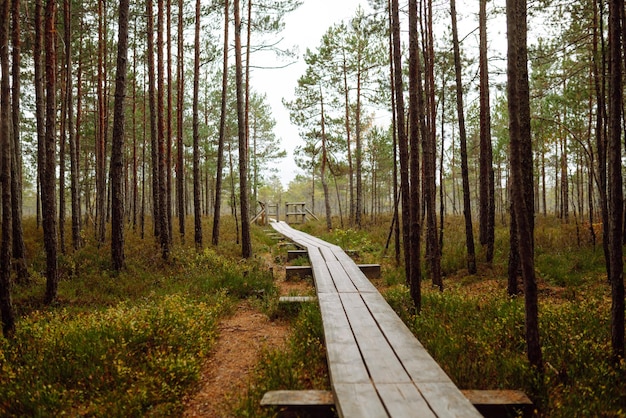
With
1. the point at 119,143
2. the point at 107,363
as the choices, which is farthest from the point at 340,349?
the point at 119,143

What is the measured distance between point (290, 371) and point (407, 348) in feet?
4.34

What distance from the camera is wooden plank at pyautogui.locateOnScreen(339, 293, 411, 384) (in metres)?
3.08

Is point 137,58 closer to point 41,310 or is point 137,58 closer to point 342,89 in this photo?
point 342,89

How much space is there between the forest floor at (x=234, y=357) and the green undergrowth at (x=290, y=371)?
167 millimetres

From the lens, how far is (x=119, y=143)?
8.66 meters

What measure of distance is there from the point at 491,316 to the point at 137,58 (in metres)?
18.6

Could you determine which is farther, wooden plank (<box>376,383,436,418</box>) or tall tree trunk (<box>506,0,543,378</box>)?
tall tree trunk (<box>506,0,543,378</box>)

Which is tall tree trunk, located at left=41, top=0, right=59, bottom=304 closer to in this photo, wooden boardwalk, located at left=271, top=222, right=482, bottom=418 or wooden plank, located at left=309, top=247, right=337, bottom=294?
wooden plank, located at left=309, top=247, right=337, bottom=294

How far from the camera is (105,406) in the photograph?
3.23 metres

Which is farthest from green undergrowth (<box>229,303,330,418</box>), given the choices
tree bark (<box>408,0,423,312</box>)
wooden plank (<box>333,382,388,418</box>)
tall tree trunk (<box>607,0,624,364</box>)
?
tall tree trunk (<box>607,0,624,364</box>)

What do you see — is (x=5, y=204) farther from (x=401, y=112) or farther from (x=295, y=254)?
(x=295, y=254)

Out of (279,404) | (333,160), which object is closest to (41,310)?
(279,404)

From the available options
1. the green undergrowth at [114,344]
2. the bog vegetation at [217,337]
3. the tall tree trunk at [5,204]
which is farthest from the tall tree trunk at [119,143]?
the tall tree trunk at [5,204]

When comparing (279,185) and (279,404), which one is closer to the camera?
(279,404)
